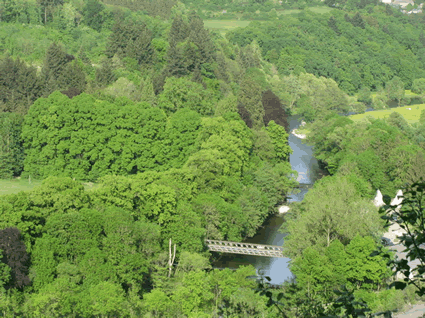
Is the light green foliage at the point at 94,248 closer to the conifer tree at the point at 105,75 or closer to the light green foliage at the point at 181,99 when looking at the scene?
the light green foliage at the point at 181,99

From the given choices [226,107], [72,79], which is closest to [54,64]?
[72,79]

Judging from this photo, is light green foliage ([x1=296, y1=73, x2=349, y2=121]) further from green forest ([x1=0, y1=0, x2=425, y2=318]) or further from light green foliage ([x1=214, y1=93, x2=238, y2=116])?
light green foliage ([x1=214, y1=93, x2=238, y2=116])

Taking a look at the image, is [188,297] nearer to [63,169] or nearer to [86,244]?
[86,244]

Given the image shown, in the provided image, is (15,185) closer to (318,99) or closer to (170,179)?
(170,179)

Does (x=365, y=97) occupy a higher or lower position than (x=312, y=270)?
lower

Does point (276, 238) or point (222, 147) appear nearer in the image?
point (276, 238)

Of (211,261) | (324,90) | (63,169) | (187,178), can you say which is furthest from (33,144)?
(324,90)
